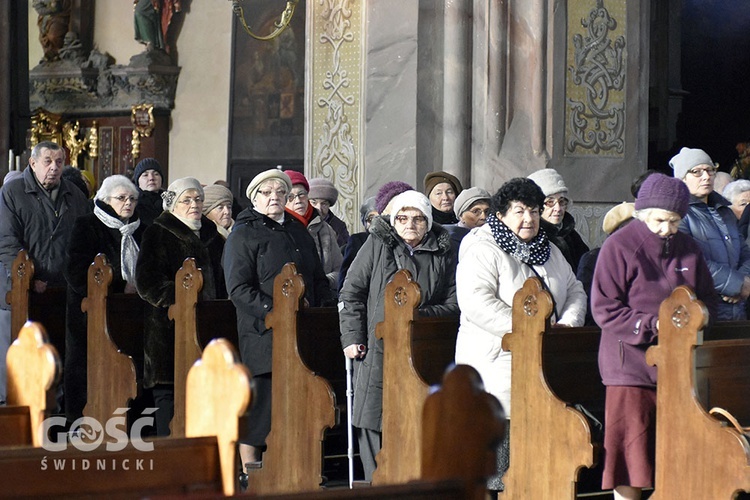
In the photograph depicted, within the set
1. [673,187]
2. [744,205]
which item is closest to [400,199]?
[673,187]

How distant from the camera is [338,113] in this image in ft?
31.3

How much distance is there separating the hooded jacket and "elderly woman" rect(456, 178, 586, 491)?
0.44m

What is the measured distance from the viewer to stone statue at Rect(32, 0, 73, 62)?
15625 mm

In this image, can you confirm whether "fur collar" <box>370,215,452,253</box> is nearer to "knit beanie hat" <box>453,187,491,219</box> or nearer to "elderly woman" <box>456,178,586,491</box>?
"elderly woman" <box>456,178,586,491</box>

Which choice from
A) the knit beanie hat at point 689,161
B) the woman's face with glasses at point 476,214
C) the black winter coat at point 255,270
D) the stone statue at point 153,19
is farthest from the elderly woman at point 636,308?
the stone statue at point 153,19

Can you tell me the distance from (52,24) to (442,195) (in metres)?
9.51

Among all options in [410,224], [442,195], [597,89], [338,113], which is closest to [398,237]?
[410,224]

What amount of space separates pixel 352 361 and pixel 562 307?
1.21 m

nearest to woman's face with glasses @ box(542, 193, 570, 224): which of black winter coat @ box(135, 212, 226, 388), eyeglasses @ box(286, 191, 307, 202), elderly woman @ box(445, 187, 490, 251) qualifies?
elderly woman @ box(445, 187, 490, 251)

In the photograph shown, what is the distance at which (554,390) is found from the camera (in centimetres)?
543

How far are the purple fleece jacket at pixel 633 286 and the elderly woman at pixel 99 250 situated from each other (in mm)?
3090

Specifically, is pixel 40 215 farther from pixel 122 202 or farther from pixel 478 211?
pixel 478 211

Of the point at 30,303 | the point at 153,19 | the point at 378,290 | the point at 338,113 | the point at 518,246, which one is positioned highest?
the point at 153,19

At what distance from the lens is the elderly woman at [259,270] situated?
6145 mm
